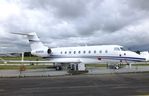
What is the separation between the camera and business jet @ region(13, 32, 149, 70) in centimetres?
3727

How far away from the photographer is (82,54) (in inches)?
1606

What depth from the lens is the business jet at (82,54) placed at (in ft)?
122

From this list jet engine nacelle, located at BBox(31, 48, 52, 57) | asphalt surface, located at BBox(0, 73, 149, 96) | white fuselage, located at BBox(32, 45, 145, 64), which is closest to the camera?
asphalt surface, located at BBox(0, 73, 149, 96)

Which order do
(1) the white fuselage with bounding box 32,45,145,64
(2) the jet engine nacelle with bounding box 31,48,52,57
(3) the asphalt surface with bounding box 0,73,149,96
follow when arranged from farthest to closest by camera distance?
(2) the jet engine nacelle with bounding box 31,48,52,57
(1) the white fuselage with bounding box 32,45,145,64
(3) the asphalt surface with bounding box 0,73,149,96

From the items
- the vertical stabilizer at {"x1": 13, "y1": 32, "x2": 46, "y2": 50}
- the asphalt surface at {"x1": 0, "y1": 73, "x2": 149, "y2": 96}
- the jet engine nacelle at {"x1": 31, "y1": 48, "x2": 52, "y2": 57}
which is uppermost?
the vertical stabilizer at {"x1": 13, "y1": 32, "x2": 46, "y2": 50}

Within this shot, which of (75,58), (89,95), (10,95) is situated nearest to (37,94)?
(10,95)

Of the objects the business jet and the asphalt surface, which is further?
the business jet

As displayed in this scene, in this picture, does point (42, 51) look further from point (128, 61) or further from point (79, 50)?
point (128, 61)

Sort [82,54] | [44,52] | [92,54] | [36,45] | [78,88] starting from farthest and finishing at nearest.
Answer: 1. [36,45]
2. [44,52]
3. [82,54]
4. [92,54]
5. [78,88]

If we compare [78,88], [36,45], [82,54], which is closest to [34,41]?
[36,45]

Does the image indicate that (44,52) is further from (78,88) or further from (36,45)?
(78,88)

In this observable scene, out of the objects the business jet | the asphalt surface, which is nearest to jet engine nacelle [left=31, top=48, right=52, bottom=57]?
the business jet

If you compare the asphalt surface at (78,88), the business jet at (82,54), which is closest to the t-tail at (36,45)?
the business jet at (82,54)

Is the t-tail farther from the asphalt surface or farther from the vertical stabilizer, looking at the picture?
the asphalt surface
